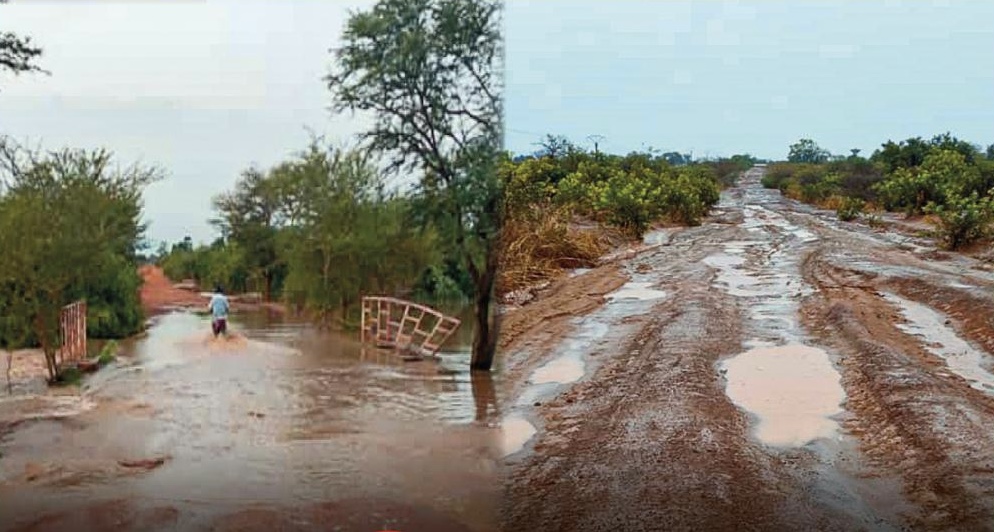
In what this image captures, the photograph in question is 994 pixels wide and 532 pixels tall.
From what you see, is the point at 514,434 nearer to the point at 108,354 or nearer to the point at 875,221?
the point at 108,354

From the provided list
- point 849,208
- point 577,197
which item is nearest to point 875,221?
point 849,208

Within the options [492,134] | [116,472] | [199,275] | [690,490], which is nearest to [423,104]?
[492,134]

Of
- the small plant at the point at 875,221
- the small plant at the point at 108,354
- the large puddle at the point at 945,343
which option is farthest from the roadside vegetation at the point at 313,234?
the small plant at the point at 875,221

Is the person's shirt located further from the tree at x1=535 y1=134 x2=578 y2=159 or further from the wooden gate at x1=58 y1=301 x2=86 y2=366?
the tree at x1=535 y1=134 x2=578 y2=159

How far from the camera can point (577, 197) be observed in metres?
2.83

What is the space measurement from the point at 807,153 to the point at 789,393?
624 millimetres

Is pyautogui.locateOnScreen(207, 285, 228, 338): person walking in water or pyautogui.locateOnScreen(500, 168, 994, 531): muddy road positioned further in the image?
pyautogui.locateOnScreen(500, 168, 994, 531): muddy road

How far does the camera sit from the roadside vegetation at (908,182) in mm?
2188

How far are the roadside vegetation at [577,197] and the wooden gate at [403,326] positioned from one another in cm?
13

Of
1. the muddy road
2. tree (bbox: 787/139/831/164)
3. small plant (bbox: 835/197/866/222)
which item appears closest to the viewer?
the muddy road

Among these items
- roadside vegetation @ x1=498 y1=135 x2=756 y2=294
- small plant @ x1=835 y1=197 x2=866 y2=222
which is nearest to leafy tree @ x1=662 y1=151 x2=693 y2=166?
roadside vegetation @ x1=498 y1=135 x2=756 y2=294

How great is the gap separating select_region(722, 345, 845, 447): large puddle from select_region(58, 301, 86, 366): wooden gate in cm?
152

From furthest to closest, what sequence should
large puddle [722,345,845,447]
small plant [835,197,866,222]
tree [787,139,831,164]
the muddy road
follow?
1. small plant [835,197,866,222]
2. large puddle [722,345,845,447]
3. tree [787,139,831,164]
4. the muddy road

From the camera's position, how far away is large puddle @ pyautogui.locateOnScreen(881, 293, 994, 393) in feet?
7.59
